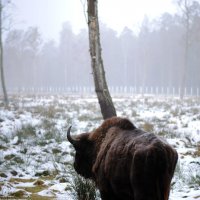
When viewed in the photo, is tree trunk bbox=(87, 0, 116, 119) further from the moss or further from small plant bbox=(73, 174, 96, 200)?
small plant bbox=(73, 174, 96, 200)

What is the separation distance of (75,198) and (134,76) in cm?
6482

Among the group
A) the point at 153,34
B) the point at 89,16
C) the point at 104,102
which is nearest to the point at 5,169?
the point at 104,102

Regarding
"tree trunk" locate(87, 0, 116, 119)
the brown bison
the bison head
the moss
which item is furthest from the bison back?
"tree trunk" locate(87, 0, 116, 119)

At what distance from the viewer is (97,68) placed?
951cm

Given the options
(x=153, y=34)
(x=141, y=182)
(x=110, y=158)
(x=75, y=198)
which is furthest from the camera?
(x=153, y=34)

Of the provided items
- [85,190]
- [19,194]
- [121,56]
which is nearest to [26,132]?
[19,194]

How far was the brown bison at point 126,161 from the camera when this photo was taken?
12.4 feet

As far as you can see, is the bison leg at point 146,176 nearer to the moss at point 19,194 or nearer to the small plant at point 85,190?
the small plant at point 85,190

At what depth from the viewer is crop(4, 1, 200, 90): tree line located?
177ft

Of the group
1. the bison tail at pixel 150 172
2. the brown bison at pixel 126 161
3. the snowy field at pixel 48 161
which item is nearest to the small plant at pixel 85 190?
the snowy field at pixel 48 161

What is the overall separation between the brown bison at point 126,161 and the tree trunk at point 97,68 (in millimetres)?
4052

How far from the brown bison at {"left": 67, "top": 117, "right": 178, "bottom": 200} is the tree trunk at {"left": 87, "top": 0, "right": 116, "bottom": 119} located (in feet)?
13.3

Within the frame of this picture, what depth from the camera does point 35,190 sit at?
260 inches

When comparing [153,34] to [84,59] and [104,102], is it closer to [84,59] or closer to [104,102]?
[84,59]
